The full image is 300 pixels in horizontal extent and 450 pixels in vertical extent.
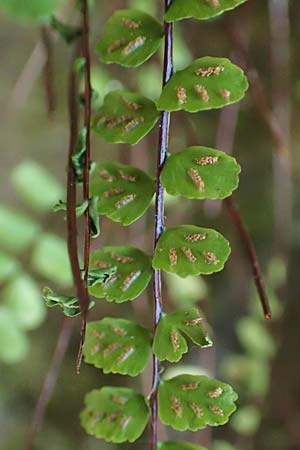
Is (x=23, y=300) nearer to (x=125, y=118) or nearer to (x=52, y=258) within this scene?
(x=52, y=258)

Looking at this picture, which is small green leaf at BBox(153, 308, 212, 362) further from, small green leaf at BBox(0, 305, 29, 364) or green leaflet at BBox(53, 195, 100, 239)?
small green leaf at BBox(0, 305, 29, 364)

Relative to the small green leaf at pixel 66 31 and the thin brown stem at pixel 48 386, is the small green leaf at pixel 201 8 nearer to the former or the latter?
the small green leaf at pixel 66 31

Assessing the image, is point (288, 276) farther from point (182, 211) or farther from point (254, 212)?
point (182, 211)

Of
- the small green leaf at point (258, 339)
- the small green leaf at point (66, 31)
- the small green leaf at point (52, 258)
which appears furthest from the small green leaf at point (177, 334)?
the small green leaf at point (258, 339)

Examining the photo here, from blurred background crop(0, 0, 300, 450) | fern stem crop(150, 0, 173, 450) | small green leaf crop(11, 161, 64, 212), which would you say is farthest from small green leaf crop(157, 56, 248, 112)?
small green leaf crop(11, 161, 64, 212)

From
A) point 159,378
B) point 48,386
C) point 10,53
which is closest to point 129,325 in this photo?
point 159,378
